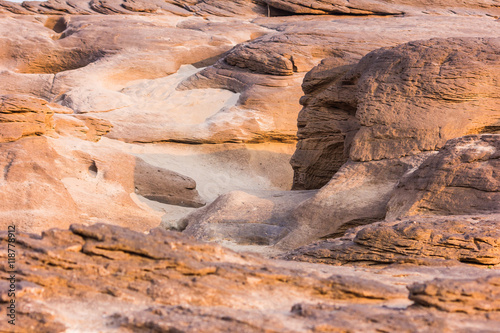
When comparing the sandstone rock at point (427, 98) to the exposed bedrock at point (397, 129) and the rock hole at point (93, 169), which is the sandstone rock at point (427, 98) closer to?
the exposed bedrock at point (397, 129)

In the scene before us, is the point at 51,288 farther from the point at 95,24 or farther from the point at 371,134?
the point at 95,24

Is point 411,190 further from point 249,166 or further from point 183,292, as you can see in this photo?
point 249,166

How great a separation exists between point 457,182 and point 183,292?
516 cm

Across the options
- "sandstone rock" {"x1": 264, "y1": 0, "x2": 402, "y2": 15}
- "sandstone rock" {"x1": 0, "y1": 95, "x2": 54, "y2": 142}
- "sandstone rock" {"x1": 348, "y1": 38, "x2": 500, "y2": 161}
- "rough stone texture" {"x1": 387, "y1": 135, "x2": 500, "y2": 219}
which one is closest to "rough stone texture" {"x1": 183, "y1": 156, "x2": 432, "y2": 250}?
"sandstone rock" {"x1": 348, "y1": 38, "x2": 500, "y2": 161}

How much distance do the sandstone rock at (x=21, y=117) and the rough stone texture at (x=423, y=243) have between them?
7.12 metres

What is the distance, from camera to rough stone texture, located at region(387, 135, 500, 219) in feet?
24.8

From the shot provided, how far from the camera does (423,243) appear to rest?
6.44 m

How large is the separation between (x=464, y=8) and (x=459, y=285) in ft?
80.5

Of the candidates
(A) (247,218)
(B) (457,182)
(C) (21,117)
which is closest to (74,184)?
(C) (21,117)

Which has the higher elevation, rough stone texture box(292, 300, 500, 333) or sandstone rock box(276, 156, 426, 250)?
rough stone texture box(292, 300, 500, 333)

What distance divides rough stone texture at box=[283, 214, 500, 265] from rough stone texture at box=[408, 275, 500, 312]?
6.06 ft

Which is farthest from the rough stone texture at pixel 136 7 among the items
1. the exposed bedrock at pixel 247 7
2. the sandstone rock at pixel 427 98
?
the sandstone rock at pixel 427 98

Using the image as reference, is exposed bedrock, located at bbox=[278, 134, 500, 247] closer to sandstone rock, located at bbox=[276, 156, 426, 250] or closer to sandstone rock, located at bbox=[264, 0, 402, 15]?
sandstone rock, located at bbox=[276, 156, 426, 250]

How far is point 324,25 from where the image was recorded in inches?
840
